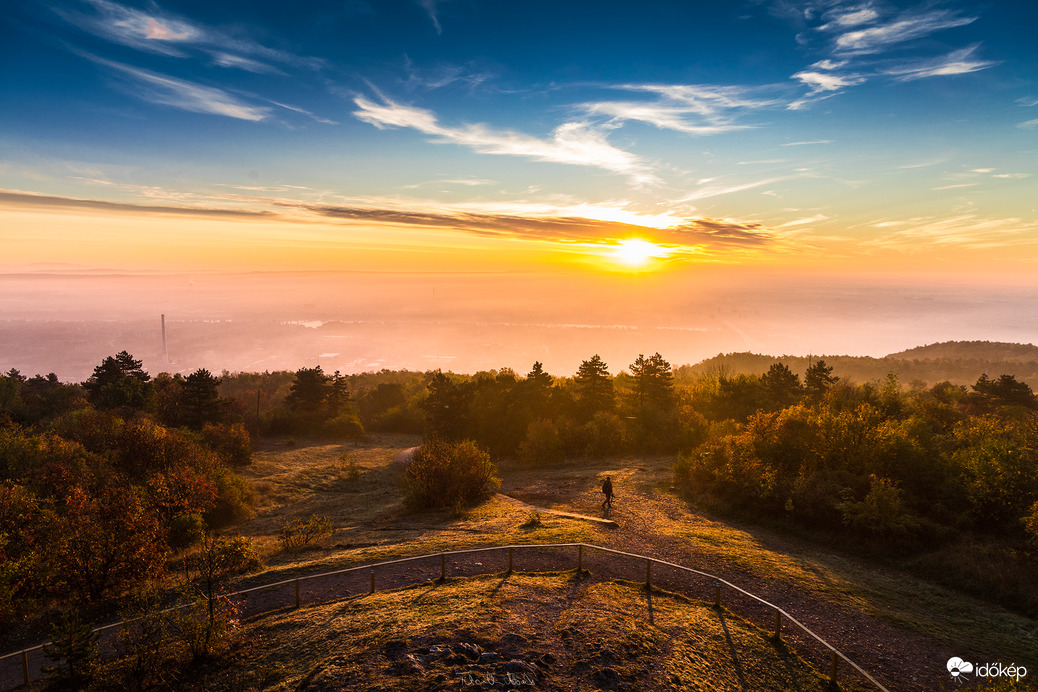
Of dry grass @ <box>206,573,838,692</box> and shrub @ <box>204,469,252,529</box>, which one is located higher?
dry grass @ <box>206,573,838,692</box>

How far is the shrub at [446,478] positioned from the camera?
86.7 feet

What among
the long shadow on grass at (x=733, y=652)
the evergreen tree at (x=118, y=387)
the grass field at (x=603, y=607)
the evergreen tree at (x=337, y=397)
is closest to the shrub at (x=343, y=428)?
the evergreen tree at (x=337, y=397)

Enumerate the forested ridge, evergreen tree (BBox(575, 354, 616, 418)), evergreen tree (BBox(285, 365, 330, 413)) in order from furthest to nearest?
evergreen tree (BBox(285, 365, 330, 413)) < evergreen tree (BBox(575, 354, 616, 418)) < the forested ridge

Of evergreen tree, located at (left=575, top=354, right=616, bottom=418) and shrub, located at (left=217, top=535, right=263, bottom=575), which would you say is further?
evergreen tree, located at (left=575, top=354, right=616, bottom=418)

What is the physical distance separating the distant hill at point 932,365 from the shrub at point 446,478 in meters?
70.0

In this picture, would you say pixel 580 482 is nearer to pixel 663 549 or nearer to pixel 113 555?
pixel 663 549

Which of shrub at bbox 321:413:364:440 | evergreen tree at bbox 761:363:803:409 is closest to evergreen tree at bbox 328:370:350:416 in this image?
shrub at bbox 321:413:364:440

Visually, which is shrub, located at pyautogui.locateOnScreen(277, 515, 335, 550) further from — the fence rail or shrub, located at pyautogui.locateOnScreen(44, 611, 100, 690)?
shrub, located at pyautogui.locateOnScreen(44, 611, 100, 690)

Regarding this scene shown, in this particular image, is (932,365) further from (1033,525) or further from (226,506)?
(226,506)

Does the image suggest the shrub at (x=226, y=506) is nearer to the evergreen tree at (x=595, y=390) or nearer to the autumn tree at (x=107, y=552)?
the autumn tree at (x=107, y=552)

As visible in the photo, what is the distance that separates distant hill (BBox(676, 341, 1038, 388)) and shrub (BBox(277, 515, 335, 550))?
256 feet

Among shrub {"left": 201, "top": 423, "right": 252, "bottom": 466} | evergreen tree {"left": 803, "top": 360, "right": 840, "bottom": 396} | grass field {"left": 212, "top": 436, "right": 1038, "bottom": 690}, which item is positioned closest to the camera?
grass field {"left": 212, "top": 436, "right": 1038, "bottom": 690}

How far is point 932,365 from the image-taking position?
11600cm

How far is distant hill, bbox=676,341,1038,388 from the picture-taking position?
336ft
